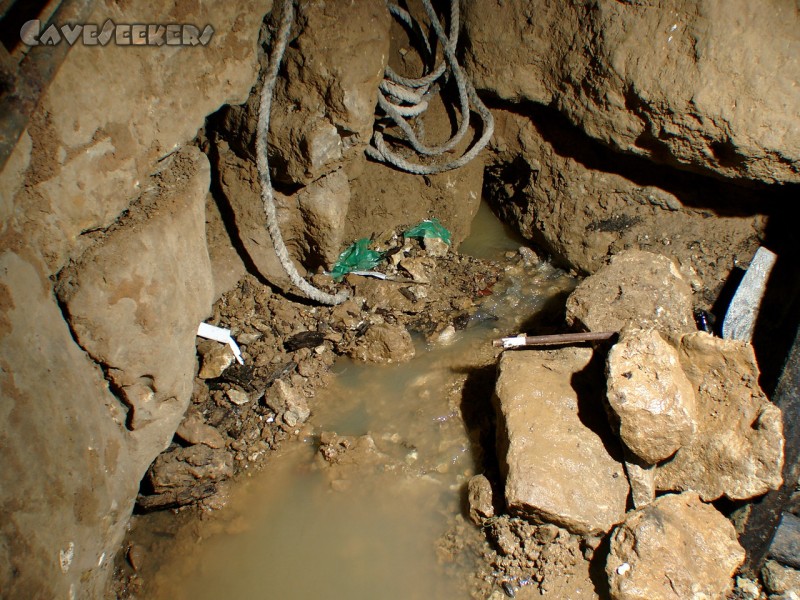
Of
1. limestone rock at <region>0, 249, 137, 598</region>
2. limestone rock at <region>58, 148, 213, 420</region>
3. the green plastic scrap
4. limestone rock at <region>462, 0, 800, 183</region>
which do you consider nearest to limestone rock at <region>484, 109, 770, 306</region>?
limestone rock at <region>462, 0, 800, 183</region>

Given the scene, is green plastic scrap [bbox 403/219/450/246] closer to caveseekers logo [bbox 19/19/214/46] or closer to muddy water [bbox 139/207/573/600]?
muddy water [bbox 139/207/573/600]

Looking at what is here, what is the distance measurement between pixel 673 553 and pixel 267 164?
2513 mm

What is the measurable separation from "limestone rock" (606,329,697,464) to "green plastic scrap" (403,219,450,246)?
1.60 m

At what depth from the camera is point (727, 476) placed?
2398 millimetres

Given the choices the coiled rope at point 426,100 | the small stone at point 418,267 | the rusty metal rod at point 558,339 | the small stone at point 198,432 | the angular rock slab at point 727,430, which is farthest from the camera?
the small stone at point 418,267

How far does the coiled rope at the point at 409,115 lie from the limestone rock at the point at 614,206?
1.01ft

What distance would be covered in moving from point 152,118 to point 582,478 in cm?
234

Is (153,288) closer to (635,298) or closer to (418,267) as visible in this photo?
(418,267)

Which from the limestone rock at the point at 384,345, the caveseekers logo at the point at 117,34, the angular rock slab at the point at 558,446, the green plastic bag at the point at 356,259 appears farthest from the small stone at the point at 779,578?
the caveseekers logo at the point at 117,34

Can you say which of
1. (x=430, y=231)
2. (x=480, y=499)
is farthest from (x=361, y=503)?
(x=430, y=231)

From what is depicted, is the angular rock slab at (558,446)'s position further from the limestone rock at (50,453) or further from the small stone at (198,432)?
the limestone rock at (50,453)

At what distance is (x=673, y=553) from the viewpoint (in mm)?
2238

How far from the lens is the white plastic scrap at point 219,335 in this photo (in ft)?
9.97

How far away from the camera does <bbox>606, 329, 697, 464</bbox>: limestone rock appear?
7.34ft
